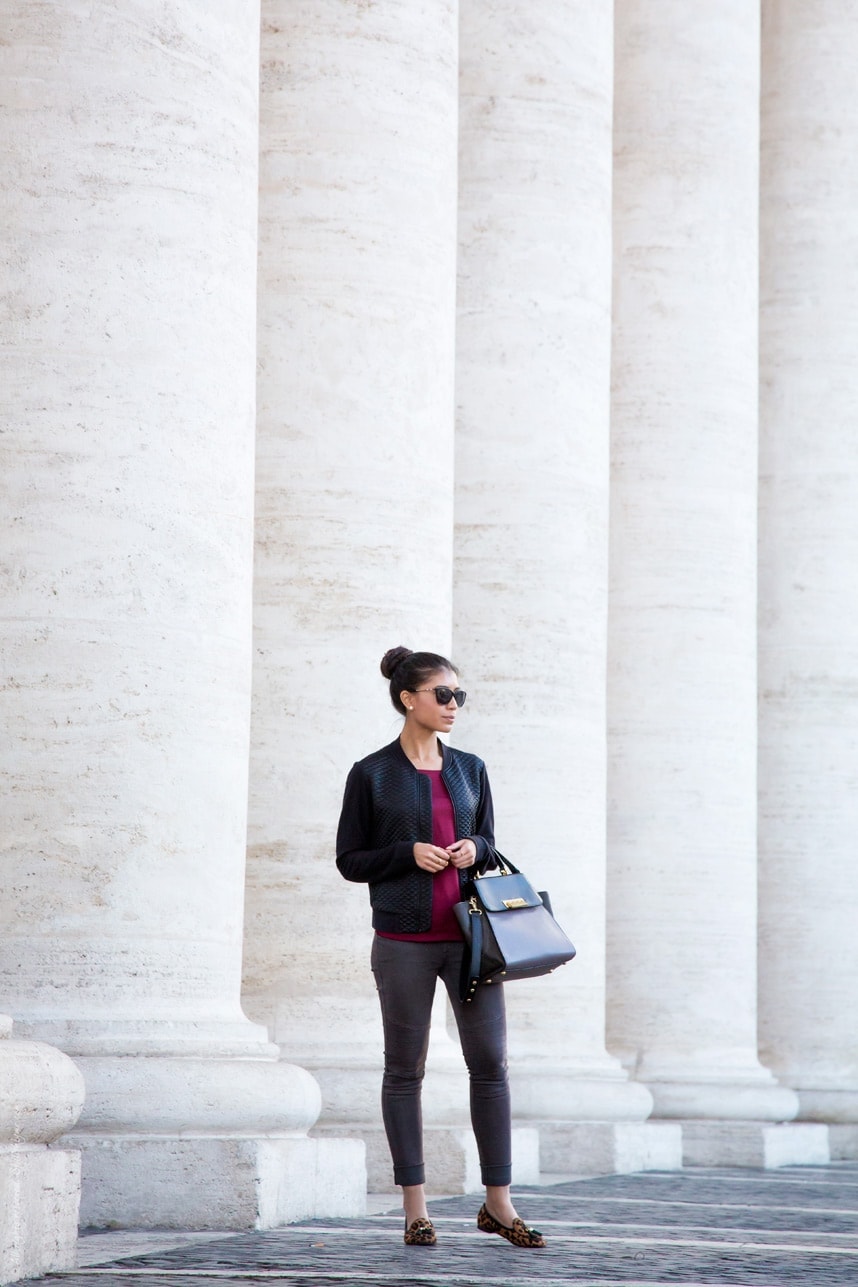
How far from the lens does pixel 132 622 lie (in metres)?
26.0

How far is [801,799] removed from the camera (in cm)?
6016

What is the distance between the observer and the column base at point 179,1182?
80.7 feet

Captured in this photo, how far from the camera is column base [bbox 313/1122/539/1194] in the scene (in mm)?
32688

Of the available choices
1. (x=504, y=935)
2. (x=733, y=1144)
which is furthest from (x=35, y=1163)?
(x=733, y=1144)

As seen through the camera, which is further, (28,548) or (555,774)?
(555,774)

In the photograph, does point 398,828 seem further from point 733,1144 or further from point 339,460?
point 733,1144

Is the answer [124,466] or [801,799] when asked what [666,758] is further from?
[124,466]

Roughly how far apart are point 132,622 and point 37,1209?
7.79 m

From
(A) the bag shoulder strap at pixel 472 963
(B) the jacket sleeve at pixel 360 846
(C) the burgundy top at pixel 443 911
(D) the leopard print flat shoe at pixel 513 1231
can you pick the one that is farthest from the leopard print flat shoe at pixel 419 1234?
(B) the jacket sleeve at pixel 360 846

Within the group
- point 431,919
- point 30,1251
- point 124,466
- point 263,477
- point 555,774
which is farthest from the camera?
point 555,774

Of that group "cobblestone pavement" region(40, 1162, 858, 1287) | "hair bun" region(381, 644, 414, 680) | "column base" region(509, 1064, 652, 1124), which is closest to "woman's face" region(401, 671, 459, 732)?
"hair bun" region(381, 644, 414, 680)

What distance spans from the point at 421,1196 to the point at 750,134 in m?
36.0

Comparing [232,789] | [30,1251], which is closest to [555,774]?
[232,789]

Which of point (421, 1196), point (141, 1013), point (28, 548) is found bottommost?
point (421, 1196)
